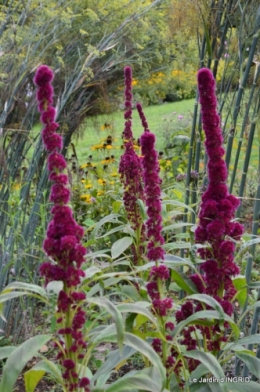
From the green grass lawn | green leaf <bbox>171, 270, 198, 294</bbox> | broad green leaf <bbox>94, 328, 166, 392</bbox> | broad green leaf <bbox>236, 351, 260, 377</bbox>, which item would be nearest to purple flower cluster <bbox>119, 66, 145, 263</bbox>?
green leaf <bbox>171, 270, 198, 294</bbox>

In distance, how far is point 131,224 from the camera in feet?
5.26

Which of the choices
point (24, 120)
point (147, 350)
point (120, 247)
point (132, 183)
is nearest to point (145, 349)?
point (147, 350)

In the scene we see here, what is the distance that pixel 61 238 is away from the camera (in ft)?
2.91

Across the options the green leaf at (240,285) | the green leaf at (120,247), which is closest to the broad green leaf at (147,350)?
the green leaf at (240,285)

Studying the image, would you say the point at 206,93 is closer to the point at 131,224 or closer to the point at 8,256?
the point at 131,224

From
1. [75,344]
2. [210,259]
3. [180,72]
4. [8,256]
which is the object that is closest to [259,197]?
[210,259]

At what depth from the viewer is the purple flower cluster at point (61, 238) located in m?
0.89

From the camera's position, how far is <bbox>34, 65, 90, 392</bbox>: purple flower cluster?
35.1 inches

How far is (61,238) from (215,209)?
1.05 ft

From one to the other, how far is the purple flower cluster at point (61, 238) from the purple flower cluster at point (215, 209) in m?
0.28

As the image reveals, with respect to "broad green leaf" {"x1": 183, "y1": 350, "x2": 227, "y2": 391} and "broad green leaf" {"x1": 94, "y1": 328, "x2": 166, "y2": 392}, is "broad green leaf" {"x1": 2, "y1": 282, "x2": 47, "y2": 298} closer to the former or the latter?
"broad green leaf" {"x1": 94, "y1": 328, "x2": 166, "y2": 392}

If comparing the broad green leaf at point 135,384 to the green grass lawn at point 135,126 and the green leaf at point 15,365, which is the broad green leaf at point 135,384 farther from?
the green grass lawn at point 135,126

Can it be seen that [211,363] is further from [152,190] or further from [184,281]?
[152,190]

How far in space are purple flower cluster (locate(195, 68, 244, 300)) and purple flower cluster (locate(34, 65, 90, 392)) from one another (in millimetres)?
278
